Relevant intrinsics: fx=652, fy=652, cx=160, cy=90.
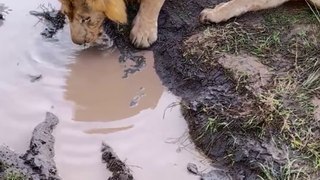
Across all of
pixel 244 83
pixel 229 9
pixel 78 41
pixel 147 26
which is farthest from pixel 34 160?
pixel 229 9

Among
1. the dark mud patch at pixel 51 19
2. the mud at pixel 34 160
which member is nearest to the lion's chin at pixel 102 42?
the dark mud patch at pixel 51 19

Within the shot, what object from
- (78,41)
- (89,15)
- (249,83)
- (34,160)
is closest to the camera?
(34,160)

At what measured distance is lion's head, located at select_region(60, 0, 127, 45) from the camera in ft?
16.2

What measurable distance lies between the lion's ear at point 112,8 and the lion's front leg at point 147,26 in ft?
0.84

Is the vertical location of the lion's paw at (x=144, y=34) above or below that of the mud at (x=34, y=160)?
below

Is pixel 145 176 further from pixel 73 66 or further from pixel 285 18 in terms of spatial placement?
pixel 285 18

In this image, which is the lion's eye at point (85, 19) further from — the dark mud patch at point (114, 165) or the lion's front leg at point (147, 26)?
the dark mud patch at point (114, 165)

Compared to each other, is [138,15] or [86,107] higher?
[138,15]

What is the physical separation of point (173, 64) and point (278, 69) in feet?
2.75

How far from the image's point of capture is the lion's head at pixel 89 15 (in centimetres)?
495

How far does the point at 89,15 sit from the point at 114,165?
1433 mm

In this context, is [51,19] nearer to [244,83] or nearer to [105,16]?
[105,16]

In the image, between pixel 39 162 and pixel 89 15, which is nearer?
pixel 39 162

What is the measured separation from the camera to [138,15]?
5.35m
